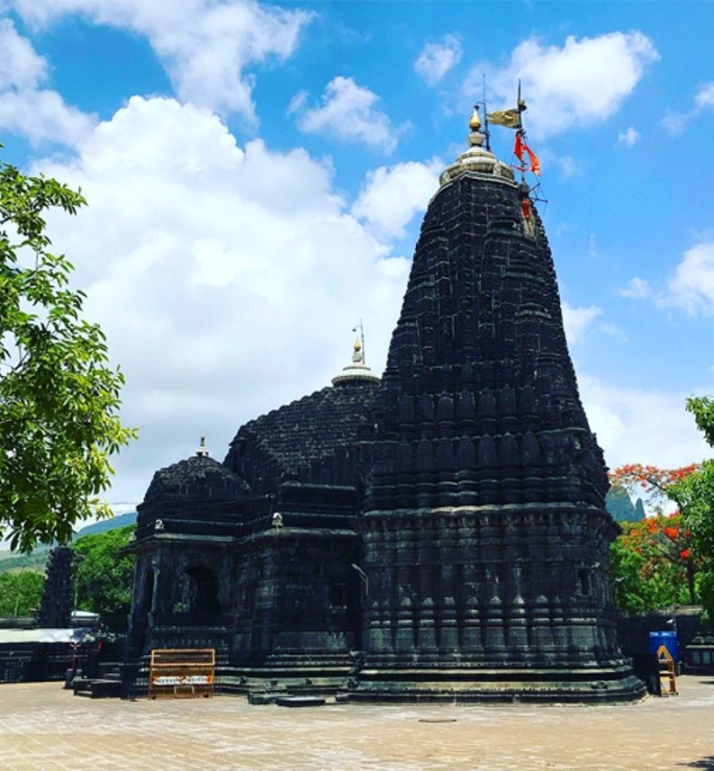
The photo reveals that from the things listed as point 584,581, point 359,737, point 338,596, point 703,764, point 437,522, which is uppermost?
point 437,522

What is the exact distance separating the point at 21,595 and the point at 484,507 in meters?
92.6

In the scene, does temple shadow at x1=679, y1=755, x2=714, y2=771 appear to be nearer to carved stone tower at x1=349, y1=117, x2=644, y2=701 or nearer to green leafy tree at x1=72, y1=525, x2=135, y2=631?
carved stone tower at x1=349, y1=117, x2=644, y2=701

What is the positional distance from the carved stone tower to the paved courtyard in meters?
2.03

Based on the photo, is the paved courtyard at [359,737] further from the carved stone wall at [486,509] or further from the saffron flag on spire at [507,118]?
the saffron flag on spire at [507,118]

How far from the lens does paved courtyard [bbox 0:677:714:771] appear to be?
43.3 ft

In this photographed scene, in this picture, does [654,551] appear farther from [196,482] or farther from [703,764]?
[703,764]

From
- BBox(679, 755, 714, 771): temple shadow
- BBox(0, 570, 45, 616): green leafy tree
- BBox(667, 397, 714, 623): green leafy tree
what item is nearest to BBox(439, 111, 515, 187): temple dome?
BBox(667, 397, 714, 623): green leafy tree

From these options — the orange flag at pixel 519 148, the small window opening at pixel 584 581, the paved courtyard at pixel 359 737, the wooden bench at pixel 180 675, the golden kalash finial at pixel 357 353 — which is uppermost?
the orange flag at pixel 519 148

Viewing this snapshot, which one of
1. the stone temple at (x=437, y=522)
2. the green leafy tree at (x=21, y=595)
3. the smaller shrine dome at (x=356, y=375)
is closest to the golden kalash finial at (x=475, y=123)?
the stone temple at (x=437, y=522)

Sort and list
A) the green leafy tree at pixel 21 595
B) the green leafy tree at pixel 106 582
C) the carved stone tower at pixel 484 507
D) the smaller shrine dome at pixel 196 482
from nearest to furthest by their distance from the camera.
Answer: the carved stone tower at pixel 484 507, the smaller shrine dome at pixel 196 482, the green leafy tree at pixel 106 582, the green leafy tree at pixel 21 595

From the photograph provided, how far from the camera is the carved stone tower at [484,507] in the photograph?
26281 mm

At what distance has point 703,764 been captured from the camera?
12.9 m

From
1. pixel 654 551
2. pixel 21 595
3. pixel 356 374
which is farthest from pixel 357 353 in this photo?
pixel 21 595

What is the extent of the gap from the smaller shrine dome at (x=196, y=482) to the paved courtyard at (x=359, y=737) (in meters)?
13.0
